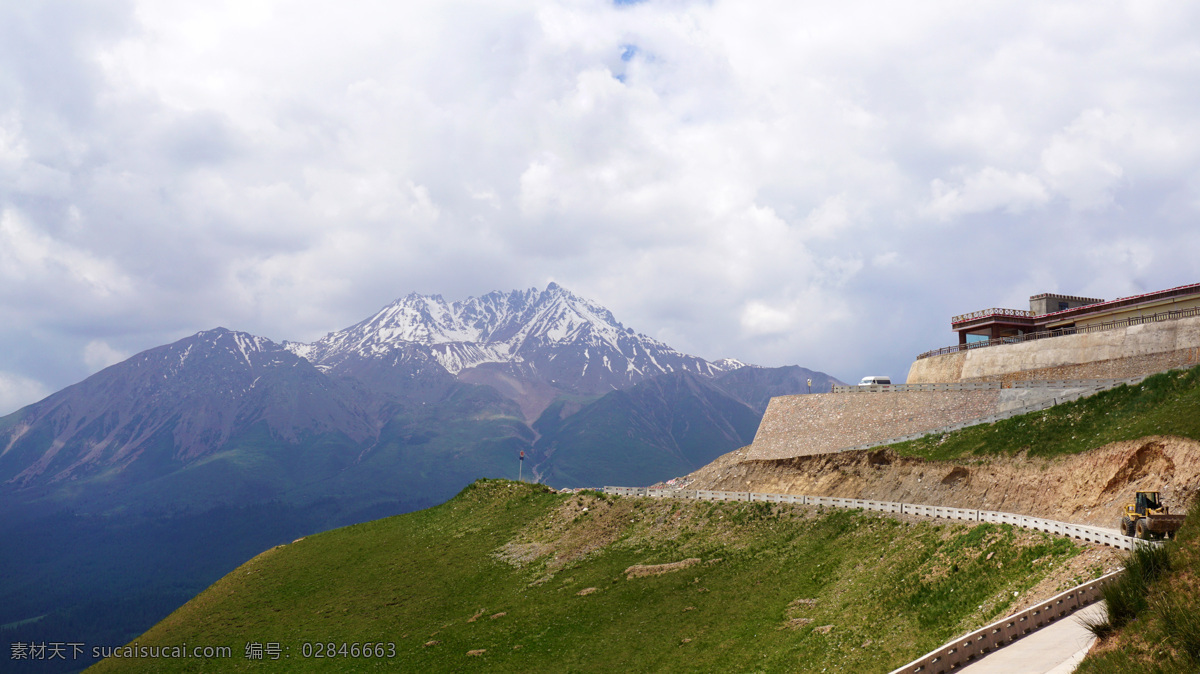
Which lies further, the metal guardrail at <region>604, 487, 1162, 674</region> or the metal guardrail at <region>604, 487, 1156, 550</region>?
the metal guardrail at <region>604, 487, 1156, 550</region>

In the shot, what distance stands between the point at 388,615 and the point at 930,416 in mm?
50927

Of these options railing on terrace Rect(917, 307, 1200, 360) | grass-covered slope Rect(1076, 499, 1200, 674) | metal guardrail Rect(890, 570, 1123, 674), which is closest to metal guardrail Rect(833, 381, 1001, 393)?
railing on terrace Rect(917, 307, 1200, 360)

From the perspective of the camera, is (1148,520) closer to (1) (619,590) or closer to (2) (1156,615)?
(2) (1156,615)

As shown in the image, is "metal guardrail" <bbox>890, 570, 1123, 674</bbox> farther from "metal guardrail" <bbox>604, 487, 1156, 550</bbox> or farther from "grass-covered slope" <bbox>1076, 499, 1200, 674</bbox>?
"metal guardrail" <bbox>604, 487, 1156, 550</bbox>

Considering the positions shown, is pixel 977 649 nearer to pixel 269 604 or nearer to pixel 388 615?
pixel 388 615

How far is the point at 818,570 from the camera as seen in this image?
144 feet

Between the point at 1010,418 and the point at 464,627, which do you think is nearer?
the point at 464,627

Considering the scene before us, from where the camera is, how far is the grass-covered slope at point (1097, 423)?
147 feet

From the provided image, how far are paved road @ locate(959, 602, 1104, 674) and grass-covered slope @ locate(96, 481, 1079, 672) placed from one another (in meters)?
4.16

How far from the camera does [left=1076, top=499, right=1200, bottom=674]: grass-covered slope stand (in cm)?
1747

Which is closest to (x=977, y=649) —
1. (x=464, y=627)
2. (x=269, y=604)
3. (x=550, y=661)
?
(x=550, y=661)

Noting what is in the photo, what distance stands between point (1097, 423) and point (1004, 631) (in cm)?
3205

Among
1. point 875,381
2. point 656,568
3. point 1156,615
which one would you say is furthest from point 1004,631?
point 875,381

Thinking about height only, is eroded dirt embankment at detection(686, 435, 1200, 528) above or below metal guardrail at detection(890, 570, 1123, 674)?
above
